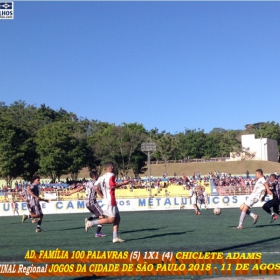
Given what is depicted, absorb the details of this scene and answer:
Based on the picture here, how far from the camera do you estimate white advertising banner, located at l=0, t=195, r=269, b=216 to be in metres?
33.7

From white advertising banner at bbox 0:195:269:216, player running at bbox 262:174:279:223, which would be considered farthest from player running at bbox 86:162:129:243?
white advertising banner at bbox 0:195:269:216

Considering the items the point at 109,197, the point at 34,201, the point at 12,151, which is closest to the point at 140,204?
the point at 34,201

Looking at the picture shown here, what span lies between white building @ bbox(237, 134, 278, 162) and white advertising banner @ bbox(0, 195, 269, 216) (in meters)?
56.6

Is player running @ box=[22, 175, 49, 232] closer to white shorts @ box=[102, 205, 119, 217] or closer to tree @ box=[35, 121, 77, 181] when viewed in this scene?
white shorts @ box=[102, 205, 119, 217]

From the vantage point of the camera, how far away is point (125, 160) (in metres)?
75.4

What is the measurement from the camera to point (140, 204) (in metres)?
34.6

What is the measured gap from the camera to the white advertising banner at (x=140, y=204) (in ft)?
110

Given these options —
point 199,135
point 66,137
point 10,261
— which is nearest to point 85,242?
point 10,261

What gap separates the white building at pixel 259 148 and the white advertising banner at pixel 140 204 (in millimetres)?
56633

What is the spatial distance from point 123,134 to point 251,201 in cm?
6208

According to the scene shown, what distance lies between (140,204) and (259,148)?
193 feet

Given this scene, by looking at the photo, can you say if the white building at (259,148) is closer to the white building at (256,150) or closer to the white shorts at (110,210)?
the white building at (256,150)

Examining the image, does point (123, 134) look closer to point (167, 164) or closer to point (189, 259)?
point (167, 164)

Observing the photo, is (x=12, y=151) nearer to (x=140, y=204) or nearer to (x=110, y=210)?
(x=140, y=204)
